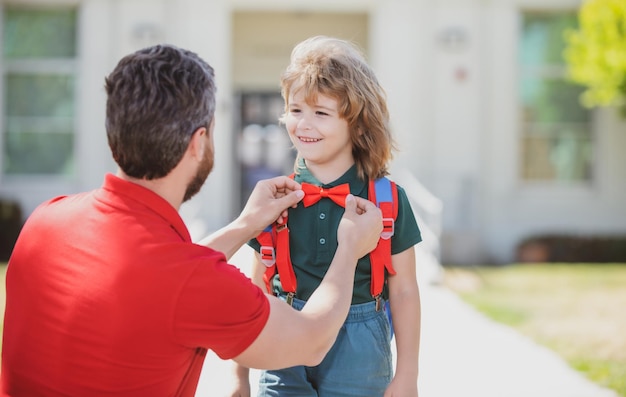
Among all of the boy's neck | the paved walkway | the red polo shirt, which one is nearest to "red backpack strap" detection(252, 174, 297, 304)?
the boy's neck

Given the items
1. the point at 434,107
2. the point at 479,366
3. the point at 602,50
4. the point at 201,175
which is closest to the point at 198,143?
the point at 201,175

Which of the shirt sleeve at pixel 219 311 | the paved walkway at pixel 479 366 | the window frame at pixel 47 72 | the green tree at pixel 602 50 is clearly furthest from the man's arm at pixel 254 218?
the window frame at pixel 47 72

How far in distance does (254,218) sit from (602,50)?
28.9 ft

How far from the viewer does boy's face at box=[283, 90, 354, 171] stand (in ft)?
8.23

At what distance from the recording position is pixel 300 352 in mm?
2029

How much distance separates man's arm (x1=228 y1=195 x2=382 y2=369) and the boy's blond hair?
363 millimetres

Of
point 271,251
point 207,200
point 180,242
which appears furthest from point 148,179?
point 207,200

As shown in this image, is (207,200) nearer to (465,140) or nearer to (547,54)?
(465,140)

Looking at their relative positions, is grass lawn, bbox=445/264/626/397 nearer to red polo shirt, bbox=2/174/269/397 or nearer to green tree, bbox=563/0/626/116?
green tree, bbox=563/0/626/116

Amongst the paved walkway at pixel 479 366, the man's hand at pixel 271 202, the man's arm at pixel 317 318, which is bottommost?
the paved walkway at pixel 479 366

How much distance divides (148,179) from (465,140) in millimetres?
10049

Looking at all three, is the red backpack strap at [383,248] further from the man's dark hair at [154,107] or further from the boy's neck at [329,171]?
the man's dark hair at [154,107]

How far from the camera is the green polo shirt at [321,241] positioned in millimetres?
2465

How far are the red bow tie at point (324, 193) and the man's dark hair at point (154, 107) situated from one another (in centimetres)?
59
